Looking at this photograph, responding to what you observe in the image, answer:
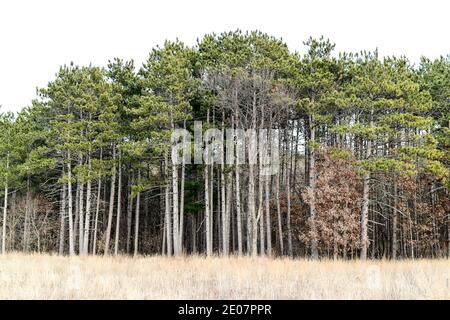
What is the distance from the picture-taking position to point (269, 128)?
1092 inches

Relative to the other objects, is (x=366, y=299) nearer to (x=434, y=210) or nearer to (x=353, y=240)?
(x=353, y=240)

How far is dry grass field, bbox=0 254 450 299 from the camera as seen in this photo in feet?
32.7

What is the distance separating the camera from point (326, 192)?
25.1 metres

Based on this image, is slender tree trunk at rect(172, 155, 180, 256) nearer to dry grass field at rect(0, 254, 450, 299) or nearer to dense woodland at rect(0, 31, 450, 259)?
dense woodland at rect(0, 31, 450, 259)
